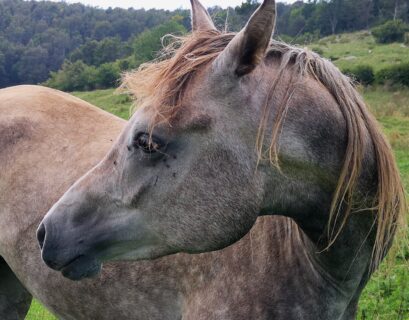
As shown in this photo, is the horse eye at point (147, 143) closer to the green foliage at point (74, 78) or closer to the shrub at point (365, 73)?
the shrub at point (365, 73)

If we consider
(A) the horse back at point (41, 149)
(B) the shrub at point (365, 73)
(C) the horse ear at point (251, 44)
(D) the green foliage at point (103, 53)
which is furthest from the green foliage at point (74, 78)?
(C) the horse ear at point (251, 44)

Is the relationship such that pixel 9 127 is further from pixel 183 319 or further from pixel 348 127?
pixel 348 127

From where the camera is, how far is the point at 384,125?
1684 cm

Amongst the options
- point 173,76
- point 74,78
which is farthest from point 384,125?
point 74,78

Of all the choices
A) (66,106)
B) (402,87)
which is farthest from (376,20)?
(66,106)

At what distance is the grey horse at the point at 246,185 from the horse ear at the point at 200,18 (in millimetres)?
21

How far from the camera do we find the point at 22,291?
4535mm

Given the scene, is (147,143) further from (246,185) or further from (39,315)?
(39,315)

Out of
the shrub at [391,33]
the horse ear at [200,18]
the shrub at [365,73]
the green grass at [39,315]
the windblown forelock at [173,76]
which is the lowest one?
the shrub at [365,73]

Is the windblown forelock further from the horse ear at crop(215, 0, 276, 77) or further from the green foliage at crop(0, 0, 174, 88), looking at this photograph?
the green foliage at crop(0, 0, 174, 88)

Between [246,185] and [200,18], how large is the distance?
1037 millimetres

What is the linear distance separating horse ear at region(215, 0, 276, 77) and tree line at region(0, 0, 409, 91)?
66.2 feet

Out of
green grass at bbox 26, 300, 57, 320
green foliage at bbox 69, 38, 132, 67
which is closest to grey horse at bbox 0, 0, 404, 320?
green grass at bbox 26, 300, 57, 320

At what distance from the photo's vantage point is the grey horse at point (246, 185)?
7.42ft
